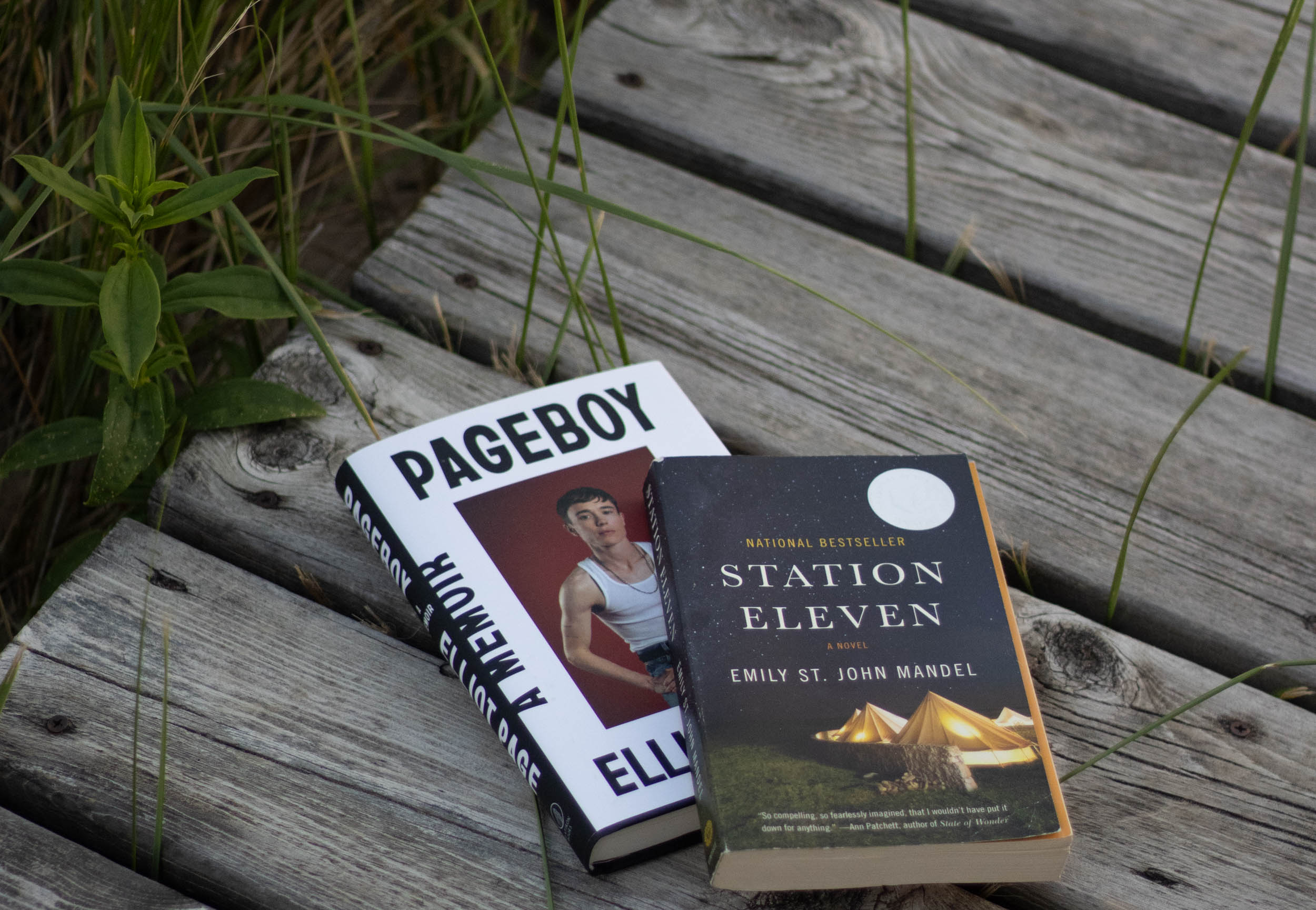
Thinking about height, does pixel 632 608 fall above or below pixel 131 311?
below

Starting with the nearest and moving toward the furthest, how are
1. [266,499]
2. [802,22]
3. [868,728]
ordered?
[868,728], [266,499], [802,22]

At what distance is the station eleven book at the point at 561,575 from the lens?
70 cm

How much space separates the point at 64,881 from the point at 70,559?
13.5 inches

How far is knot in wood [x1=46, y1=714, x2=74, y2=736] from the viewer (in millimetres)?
747

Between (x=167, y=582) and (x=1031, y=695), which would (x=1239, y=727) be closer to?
(x=1031, y=695)

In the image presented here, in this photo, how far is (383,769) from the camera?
29.6 inches

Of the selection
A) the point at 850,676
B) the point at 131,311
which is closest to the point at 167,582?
the point at 131,311

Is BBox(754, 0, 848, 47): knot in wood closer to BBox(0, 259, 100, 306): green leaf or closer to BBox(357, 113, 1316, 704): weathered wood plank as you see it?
BBox(357, 113, 1316, 704): weathered wood plank

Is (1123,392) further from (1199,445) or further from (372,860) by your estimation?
(372,860)

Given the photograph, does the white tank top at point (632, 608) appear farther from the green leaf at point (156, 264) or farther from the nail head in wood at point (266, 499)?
the green leaf at point (156, 264)

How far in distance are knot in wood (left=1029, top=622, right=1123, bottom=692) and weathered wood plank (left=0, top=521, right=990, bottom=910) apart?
0.21 m

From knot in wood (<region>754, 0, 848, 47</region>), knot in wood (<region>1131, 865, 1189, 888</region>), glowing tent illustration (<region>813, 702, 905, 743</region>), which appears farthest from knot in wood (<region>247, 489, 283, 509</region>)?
knot in wood (<region>754, 0, 848, 47</region>)

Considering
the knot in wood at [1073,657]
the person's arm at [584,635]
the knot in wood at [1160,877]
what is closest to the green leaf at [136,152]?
the person's arm at [584,635]

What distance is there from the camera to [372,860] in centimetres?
71
